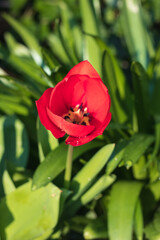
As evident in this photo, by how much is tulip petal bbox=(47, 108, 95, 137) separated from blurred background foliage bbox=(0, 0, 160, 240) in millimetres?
312

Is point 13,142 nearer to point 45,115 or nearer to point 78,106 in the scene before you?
point 78,106

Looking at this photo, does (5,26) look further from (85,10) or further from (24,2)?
(85,10)

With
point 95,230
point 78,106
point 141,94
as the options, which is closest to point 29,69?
point 141,94

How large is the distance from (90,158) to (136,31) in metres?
0.88

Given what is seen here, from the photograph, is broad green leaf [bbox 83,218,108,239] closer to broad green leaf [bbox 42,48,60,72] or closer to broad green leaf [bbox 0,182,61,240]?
broad green leaf [bbox 0,182,61,240]

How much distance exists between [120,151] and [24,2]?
1.89 m

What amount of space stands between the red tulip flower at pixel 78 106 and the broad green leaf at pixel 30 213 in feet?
0.99

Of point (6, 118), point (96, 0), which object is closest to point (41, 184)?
point (6, 118)

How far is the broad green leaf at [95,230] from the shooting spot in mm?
1455

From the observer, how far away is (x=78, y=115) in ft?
3.71

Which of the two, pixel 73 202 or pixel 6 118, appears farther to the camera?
pixel 6 118

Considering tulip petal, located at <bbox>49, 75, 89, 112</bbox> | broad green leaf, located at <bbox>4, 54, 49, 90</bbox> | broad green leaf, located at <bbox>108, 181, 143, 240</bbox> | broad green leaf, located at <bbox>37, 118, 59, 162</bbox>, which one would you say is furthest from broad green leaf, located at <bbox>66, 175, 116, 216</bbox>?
broad green leaf, located at <bbox>4, 54, 49, 90</bbox>

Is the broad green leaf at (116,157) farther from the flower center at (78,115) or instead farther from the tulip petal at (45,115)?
the tulip petal at (45,115)

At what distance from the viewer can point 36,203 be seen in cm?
126
